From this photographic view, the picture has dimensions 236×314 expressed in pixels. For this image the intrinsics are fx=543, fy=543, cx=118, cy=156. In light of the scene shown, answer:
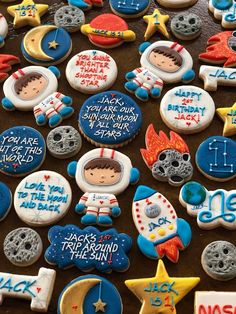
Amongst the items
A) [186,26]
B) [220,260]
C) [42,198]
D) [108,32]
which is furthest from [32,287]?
[186,26]

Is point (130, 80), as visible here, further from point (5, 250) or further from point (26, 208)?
point (5, 250)

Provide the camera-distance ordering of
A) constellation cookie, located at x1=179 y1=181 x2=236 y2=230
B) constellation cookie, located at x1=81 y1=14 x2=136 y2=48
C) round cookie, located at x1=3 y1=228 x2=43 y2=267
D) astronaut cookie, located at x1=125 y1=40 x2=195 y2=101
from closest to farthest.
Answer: round cookie, located at x1=3 y1=228 x2=43 y2=267
constellation cookie, located at x1=179 y1=181 x2=236 y2=230
astronaut cookie, located at x1=125 y1=40 x2=195 y2=101
constellation cookie, located at x1=81 y1=14 x2=136 y2=48

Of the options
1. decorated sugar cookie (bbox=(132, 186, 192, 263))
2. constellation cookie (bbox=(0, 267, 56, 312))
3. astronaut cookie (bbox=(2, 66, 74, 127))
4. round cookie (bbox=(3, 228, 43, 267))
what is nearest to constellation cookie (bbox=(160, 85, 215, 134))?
decorated sugar cookie (bbox=(132, 186, 192, 263))

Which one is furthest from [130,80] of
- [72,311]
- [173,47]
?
[72,311]


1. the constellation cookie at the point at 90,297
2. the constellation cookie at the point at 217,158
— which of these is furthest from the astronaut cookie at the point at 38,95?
the constellation cookie at the point at 90,297

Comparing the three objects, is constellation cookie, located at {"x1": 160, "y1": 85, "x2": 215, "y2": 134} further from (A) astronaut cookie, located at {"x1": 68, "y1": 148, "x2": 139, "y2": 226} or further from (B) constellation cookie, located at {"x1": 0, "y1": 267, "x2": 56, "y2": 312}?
(B) constellation cookie, located at {"x1": 0, "y1": 267, "x2": 56, "y2": 312}

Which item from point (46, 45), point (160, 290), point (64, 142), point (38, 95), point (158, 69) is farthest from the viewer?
point (46, 45)

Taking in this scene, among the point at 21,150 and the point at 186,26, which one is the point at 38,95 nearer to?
the point at 21,150
